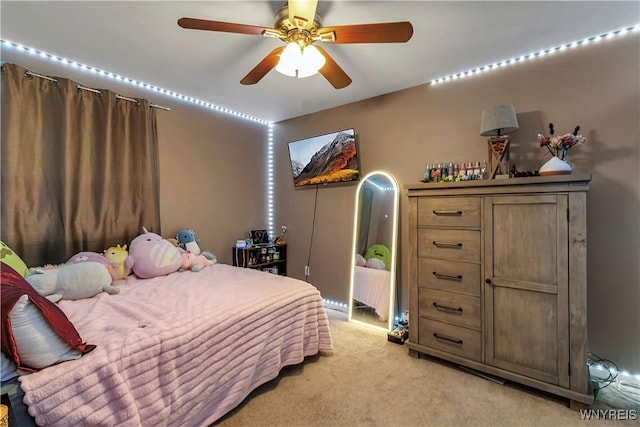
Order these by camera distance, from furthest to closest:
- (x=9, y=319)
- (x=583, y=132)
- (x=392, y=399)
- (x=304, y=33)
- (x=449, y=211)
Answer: (x=449, y=211) → (x=583, y=132) → (x=392, y=399) → (x=304, y=33) → (x=9, y=319)

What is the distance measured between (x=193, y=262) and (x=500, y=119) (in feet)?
9.12

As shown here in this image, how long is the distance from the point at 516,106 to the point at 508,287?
1.42m

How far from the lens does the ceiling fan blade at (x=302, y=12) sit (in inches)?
54.7

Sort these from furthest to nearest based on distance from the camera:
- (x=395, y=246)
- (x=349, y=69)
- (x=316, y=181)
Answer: (x=316, y=181)
(x=395, y=246)
(x=349, y=69)

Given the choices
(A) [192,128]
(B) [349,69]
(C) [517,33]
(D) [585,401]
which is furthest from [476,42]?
(A) [192,128]

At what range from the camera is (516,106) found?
2.29m

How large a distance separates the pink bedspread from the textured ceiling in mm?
1741

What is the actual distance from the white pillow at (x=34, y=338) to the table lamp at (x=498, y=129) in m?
2.65

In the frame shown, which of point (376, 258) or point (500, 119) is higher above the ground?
point (500, 119)

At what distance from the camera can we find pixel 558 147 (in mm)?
1958

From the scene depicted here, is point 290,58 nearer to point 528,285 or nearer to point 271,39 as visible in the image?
point 271,39

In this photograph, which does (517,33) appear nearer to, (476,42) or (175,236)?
(476,42)

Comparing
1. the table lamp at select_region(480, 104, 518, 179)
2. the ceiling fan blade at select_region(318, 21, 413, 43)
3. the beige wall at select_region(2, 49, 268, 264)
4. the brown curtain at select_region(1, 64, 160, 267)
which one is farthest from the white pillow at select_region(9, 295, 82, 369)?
the table lamp at select_region(480, 104, 518, 179)

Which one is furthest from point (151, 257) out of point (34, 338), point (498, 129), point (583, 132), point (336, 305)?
point (583, 132)
